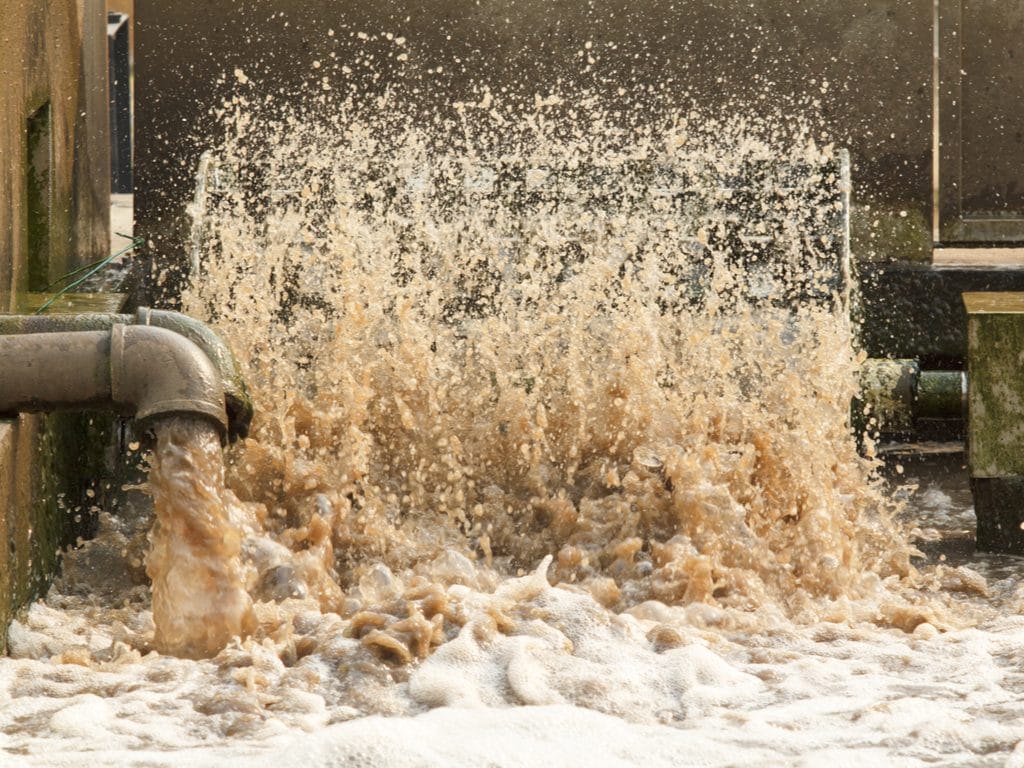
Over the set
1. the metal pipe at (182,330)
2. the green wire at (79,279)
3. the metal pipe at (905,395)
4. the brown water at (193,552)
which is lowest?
the brown water at (193,552)

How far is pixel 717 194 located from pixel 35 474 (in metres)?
3.24

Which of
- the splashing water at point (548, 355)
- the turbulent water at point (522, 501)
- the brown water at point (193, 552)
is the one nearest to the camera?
the turbulent water at point (522, 501)

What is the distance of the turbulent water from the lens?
12.9 feet

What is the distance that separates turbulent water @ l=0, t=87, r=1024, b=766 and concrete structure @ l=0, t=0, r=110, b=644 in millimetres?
251

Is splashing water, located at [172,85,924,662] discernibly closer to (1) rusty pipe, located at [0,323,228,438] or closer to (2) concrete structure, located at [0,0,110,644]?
(2) concrete structure, located at [0,0,110,644]

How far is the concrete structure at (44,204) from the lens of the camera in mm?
4551

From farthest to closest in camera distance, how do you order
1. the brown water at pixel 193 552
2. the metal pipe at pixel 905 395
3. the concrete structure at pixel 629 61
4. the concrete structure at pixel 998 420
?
the concrete structure at pixel 629 61 < the metal pipe at pixel 905 395 < the concrete structure at pixel 998 420 < the brown water at pixel 193 552

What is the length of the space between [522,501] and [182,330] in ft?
4.99

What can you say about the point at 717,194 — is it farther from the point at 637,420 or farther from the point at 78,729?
the point at 78,729

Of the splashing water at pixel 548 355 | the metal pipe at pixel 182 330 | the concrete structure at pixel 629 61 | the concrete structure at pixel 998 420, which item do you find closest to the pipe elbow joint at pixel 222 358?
the metal pipe at pixel 182 330

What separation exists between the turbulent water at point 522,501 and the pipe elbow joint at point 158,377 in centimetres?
8

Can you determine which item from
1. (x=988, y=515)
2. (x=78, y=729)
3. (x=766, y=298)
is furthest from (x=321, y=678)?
(x=766, y=298)

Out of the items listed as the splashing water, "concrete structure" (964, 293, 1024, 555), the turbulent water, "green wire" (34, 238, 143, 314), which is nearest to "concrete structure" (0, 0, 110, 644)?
"green wire" (34, 238, 143, 314)

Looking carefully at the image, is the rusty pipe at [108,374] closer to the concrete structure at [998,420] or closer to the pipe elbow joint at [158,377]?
the pipe elbow joint at [158,377]
